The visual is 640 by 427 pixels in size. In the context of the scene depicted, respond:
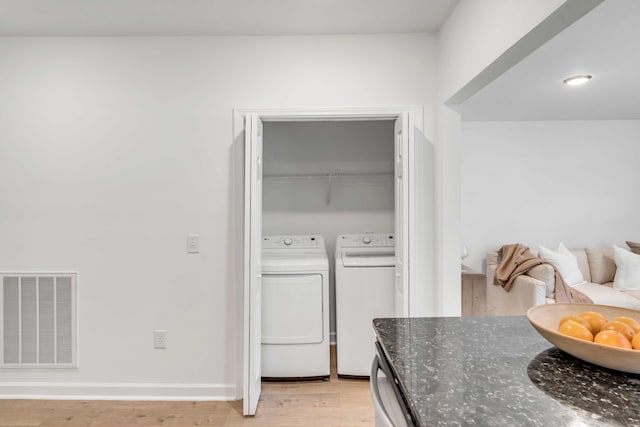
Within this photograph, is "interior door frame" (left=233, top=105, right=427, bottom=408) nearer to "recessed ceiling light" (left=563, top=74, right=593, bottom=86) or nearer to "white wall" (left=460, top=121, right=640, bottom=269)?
"recessed ceiling light" (left=563, top=74, right=593, bottom=86)

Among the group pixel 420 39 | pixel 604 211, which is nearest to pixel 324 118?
pixel 420 39

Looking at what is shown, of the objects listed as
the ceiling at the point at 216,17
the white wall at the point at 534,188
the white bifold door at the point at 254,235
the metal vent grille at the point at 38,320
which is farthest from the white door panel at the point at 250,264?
the white wall at the point at 534,188

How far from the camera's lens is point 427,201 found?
2.35m

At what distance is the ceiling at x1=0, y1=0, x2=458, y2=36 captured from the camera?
1.97m

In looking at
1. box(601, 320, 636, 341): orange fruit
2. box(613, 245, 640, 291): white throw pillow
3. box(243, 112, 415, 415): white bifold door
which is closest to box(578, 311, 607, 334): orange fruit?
box(601, 320, 636, 341): orange fruit

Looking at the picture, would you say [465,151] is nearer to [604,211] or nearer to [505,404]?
[604,211]

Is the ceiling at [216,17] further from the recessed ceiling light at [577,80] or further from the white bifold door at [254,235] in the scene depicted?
the recessed ceiling light at [577,80]

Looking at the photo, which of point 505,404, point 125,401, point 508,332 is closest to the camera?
point 505,404

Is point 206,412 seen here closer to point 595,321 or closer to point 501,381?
point 501,381

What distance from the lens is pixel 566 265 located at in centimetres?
348

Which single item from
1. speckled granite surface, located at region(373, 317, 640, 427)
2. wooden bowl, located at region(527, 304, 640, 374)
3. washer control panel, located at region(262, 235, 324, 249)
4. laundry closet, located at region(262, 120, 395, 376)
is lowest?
speckled granite surface, located at region(373, 317, 640, 427)

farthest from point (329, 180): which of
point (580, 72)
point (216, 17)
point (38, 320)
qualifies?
point (38, 320)

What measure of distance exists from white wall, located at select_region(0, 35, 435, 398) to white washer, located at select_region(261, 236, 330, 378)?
290mm

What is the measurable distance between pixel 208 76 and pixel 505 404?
238 centimetres
